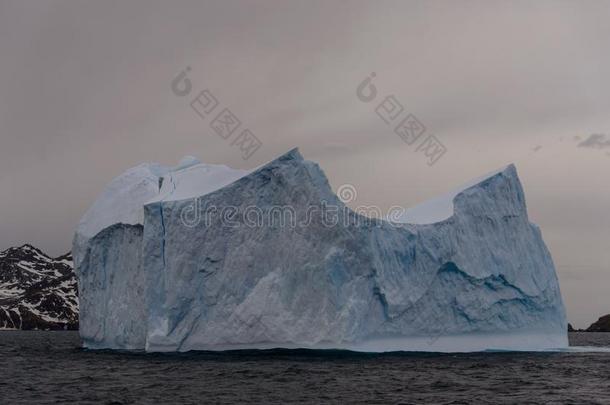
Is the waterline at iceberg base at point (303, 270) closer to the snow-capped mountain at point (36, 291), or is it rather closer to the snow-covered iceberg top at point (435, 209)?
the snow-covered iceberg top at point (435, 209)

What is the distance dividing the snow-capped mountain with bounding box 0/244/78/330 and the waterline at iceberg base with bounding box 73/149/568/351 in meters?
65.2

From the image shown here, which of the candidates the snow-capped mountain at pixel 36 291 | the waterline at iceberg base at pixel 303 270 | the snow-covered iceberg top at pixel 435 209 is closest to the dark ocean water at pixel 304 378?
the waterline at iceberg base at pixel 303 270

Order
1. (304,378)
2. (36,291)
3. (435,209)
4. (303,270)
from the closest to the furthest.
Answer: (304,378)
(303,270)
(435,209)
(36,291)

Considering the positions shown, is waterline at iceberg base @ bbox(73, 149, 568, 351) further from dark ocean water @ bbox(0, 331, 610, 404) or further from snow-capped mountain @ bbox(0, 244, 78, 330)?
snow-capped mountain @ bbox(0, 244, 78, 330)

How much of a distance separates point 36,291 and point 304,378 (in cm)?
8992

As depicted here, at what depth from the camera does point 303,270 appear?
2367cm

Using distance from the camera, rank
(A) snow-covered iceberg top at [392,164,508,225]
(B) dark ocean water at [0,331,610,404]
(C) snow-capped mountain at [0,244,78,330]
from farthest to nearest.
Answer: (C) snow-capped mountain at [0,244,78,330] → (A) snow-covered iceberg top at [392,164,508,225] → (B) dark ocean water at [0,331,610,404]

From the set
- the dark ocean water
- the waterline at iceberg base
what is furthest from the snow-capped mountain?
the dark ocean water

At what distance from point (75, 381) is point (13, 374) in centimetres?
347

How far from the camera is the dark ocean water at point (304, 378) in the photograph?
53.2 feet

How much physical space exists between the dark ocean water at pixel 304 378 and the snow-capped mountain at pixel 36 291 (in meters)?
68.9

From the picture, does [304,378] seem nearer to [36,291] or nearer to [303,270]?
[303,270]

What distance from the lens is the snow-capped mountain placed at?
91.9 meters

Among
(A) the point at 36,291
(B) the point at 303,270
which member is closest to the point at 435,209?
(B) the point at 303,270
